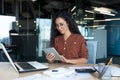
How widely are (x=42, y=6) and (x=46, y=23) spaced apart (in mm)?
362

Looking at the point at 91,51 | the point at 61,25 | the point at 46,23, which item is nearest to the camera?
the point at 61,25

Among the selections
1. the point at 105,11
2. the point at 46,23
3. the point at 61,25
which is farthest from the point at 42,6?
the point at 61,25

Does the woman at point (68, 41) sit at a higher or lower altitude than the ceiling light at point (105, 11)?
lower

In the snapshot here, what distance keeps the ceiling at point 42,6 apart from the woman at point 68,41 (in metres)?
2.84

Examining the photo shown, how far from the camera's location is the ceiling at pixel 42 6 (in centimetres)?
583

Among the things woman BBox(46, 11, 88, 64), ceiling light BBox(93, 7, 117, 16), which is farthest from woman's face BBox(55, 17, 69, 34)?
ceiling light BBox(93, 7, 117, 16)

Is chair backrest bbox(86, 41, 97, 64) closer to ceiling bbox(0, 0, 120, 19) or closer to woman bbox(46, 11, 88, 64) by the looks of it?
woman bbox(46, 11, 88, 64)

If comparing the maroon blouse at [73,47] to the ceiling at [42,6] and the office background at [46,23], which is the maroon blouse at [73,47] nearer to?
the office background at [46,23]

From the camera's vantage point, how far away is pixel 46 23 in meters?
5.98

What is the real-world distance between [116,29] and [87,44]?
9.94 feet

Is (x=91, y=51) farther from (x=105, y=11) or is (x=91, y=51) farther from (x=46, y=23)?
(x=105, y=11)

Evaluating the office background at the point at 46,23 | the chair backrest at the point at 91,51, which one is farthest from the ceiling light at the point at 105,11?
the chair backrest at the point at 91,51

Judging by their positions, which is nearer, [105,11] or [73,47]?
[73,47]

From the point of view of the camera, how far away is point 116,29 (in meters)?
6.11
